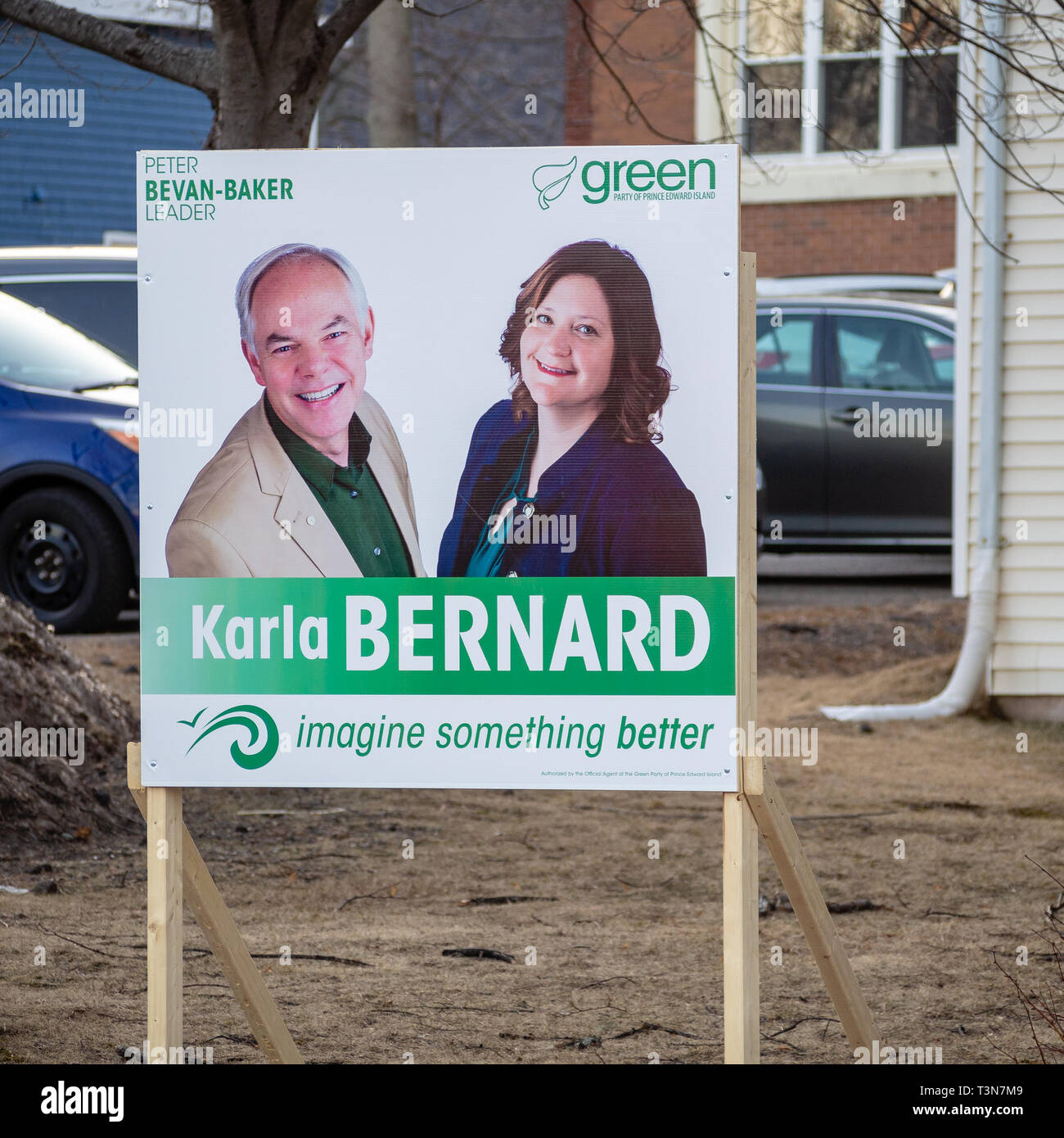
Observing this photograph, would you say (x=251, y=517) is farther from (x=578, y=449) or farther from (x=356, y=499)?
(x=578, y=449)

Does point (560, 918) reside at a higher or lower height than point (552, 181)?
lower

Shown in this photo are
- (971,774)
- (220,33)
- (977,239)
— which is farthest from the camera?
(977,239)

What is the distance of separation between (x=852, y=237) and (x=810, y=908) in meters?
16.2

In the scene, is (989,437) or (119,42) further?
(989,437)

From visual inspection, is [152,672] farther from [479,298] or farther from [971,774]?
[971,774]

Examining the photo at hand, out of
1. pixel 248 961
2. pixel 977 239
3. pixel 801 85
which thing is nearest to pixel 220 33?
pixel 248 961

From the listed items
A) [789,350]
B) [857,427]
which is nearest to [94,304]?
[789,350]

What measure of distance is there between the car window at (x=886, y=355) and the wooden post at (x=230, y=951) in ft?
30.2

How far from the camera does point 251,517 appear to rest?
3342 mm

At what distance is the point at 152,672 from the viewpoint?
3340 mm

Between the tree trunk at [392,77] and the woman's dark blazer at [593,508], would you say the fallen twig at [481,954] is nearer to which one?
the woman's dark blazer at [593,508]

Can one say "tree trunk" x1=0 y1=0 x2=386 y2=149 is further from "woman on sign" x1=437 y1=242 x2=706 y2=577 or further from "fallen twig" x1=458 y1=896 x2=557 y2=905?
"woman on sign" x1=437 y1=242 x2=706 y2=577

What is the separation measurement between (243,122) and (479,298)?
3298mm

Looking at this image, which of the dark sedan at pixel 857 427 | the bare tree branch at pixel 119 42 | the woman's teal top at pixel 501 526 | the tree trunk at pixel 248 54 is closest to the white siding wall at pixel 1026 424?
the dark sedan at pixel 857 427
